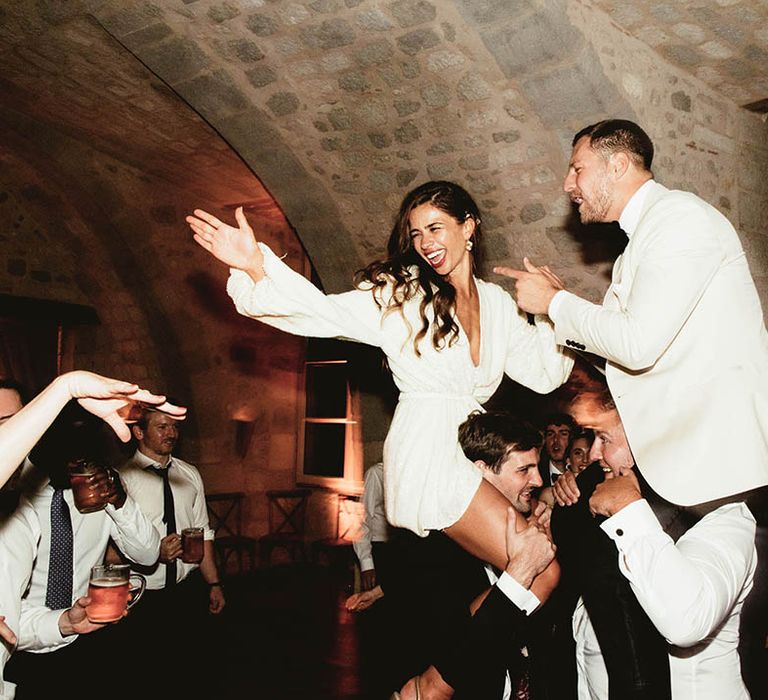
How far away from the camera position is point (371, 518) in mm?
5246

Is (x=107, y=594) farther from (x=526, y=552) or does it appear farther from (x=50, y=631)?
(x=526, y=552)

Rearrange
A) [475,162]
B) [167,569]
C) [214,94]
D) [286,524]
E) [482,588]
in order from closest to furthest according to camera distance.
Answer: [482,588]
[167,569]
[475,162]
[214,94]
[286,524]

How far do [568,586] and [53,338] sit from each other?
6.53 meters

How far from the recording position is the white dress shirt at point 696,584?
5.46 ft

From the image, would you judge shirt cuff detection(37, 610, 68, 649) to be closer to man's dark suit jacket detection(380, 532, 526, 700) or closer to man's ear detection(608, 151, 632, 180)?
man's dark suit jacket detection(380, 532, 526, 700)

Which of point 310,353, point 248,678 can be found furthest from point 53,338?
point 248,678

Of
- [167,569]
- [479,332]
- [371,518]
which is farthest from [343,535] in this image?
[479,332]

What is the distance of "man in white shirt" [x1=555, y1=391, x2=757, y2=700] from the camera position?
5.46 ft

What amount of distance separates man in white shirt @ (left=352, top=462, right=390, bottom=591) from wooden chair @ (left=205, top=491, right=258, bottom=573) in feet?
8.69

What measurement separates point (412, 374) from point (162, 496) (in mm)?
2197

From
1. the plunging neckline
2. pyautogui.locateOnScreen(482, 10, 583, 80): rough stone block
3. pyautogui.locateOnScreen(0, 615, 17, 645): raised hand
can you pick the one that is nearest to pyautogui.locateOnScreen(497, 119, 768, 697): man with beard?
the plunging neckline

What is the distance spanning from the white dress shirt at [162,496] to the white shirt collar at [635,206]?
105 inches

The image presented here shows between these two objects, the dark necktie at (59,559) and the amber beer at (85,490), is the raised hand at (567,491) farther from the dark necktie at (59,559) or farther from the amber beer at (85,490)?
the dark necktie at (59,559)

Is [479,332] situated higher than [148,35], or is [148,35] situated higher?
[148,35]
